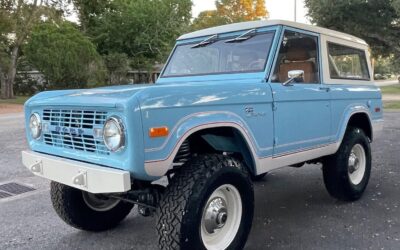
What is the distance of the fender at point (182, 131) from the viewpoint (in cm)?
301

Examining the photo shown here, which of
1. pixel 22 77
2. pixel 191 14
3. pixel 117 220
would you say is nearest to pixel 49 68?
pixel 22 77

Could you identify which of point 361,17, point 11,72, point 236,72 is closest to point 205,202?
point 236,72

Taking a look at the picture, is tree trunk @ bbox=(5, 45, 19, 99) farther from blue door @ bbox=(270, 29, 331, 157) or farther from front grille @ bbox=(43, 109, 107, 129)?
front grille @ bbox=(43, 109, 107, 129)

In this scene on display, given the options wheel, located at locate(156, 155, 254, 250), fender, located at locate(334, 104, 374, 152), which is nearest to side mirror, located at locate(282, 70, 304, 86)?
fender, located at locate(334, 104, 374, 152)

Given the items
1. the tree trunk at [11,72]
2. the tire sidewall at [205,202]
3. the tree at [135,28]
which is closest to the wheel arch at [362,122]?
the tire sidewall at [205,202]

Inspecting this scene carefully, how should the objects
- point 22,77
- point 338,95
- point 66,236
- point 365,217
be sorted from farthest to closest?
point 22,77 → point 338,95 → point 365,217 → point 66,236

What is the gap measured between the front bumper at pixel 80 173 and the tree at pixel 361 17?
21.1m

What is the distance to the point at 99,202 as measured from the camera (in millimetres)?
4508

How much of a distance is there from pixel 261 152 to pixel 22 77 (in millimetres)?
37237

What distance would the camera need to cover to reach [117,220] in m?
4.60

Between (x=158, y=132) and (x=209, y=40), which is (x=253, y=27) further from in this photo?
(x=158, y=132)

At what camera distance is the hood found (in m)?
3.03

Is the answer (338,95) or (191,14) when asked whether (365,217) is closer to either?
(338,95)

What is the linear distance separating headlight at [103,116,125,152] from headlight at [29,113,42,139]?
976 mm
